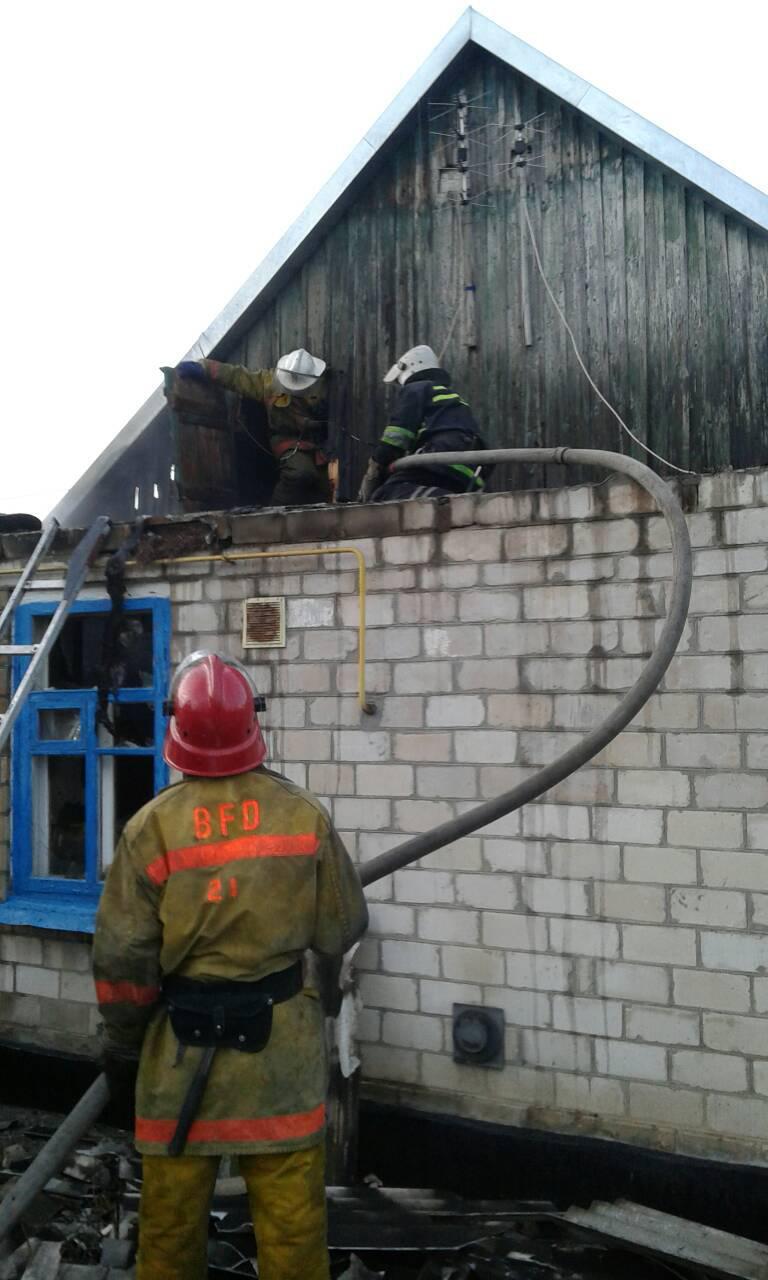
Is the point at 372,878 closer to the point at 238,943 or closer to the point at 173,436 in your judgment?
the point at 238,943

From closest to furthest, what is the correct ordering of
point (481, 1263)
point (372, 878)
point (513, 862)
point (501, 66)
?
point (372, 878)
point (481, 1263)
point (513, 862)
point (501, 66)

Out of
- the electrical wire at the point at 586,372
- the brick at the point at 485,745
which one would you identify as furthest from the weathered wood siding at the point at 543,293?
the brick at the point at 485,745

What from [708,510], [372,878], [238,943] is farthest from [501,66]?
[238,943]

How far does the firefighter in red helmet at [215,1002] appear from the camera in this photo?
2.78 meters

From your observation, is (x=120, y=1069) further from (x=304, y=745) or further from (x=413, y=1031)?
(x=304, y=745)

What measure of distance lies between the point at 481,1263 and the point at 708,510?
305 cm

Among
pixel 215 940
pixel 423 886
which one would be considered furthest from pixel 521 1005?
pixel 215 940

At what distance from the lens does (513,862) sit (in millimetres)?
4551

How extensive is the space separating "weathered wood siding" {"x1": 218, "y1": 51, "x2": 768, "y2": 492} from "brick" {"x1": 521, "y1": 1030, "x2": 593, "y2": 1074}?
10.2 ft

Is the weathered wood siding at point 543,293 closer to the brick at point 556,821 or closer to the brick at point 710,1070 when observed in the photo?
the brick at point 556,821

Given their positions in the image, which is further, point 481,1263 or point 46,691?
point 46,691

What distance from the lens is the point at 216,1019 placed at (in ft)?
9.20

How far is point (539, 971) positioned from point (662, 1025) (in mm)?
553

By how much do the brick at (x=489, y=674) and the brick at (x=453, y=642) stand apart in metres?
0.05
